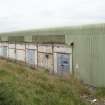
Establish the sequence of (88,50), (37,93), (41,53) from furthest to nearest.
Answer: (41,53), (88,50), (37,93)

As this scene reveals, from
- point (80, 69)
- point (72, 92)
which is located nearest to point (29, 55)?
point (80, 69)

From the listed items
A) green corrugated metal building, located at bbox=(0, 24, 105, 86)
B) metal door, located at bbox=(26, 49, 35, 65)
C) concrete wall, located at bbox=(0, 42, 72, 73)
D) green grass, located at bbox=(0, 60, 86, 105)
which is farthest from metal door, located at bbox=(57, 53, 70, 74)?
metal door, located at bbox=(26, 49, 35, 65)

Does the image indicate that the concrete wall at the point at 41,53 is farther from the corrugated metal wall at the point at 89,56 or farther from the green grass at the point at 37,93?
the green grass at the point at 37,93

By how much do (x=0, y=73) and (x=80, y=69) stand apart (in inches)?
187

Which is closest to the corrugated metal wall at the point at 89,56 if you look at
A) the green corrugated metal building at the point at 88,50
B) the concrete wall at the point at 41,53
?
the green corrugated metal building at the point at 88,50

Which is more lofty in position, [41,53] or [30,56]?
[41,53]

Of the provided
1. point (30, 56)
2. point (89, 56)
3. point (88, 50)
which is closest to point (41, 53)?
point (30, 56)

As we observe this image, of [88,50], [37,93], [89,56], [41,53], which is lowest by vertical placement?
[37,93]

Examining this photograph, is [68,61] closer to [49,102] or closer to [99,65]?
[99,65]

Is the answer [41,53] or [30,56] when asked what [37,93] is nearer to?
[41,53]

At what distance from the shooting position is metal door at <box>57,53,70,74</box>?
18.3 meters

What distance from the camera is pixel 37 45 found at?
23750mm

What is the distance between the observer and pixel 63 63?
A: 18.8 m

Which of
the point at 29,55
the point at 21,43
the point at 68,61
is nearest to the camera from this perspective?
the point at 68,61
